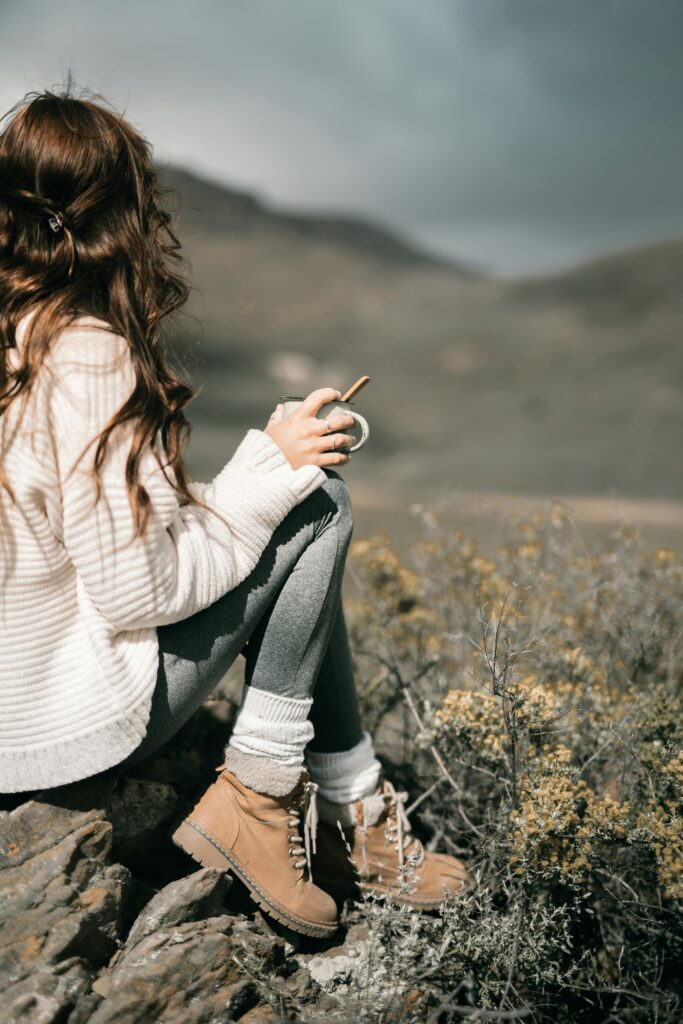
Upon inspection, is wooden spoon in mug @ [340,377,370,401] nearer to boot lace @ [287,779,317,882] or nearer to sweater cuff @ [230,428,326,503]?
sweater cuff @ [230,428,326,503]

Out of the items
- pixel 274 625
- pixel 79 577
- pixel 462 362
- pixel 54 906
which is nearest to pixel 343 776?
pixel 274 625

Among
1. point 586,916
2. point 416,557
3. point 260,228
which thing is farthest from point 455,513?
point 260,228

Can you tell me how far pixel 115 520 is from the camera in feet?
5.01

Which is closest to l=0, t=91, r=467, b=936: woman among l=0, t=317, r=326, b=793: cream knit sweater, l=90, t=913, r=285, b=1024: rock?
l=0, t=317, r=326, b=793: cream knit sweater

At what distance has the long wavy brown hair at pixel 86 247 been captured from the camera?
1558 millimetres

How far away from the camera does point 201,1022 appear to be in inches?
61.9

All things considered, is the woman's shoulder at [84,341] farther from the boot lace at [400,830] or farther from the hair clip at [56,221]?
the boot lace at [400,830]

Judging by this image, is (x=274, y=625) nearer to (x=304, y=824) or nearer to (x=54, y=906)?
(x=304, y=824)

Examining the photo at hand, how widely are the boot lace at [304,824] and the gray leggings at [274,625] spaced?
0.20 m

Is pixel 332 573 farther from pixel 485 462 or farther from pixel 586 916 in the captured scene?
pixel 485 462

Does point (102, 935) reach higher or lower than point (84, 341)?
lower

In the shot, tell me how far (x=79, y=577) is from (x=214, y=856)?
59 cm

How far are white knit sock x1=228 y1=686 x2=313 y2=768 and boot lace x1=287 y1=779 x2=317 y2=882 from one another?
8 centimetres

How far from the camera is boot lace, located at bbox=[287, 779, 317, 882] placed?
185 centimetres
